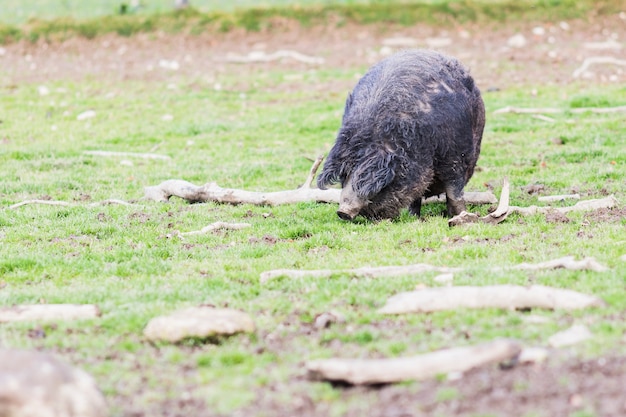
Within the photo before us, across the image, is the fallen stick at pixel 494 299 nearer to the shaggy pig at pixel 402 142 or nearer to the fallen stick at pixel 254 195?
the shaggy pig at pixel 402 142

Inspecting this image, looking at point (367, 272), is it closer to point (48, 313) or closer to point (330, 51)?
point (48, 313)

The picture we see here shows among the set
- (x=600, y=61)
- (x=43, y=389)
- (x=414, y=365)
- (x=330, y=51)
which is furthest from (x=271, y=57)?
(x=43, y=389)

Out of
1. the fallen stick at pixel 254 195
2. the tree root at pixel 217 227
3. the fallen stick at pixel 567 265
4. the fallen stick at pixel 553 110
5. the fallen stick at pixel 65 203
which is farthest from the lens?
the fallen stick at pixel 553 110

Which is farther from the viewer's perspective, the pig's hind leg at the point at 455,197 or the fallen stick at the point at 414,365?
the pig's hind leg at the point at 455,197

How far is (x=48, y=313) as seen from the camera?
22.5 feet

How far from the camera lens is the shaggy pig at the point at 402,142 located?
9742 mm

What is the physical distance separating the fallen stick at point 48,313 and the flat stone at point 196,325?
726 mm

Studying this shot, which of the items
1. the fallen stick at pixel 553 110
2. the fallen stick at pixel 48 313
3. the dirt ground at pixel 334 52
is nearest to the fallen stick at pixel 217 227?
the fallen stick at pixel 48 313

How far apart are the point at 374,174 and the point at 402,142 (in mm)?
489

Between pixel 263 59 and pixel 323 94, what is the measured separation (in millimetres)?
3926

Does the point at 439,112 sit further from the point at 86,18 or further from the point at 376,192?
the point at 86,18

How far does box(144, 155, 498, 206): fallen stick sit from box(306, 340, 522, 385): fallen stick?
560 cm

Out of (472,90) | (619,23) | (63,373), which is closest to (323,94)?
(472,90)

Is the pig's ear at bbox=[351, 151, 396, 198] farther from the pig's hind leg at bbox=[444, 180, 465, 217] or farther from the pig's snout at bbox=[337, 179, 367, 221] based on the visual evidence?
the pig's hind leg at bbox=[444, 180, 465, 217]
